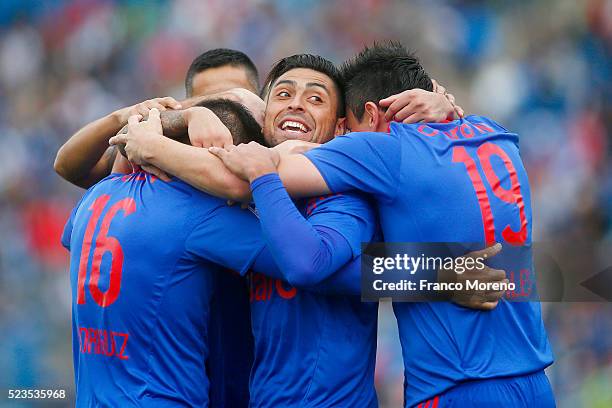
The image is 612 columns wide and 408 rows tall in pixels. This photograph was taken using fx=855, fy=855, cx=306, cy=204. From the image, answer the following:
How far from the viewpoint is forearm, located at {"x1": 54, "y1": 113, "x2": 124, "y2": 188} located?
4.26m

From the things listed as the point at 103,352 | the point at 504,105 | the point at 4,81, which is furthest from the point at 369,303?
the point at 4,81

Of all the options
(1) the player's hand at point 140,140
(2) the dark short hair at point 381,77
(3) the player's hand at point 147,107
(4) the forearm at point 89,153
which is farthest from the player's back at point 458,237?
(4) the forearm at point 89,153

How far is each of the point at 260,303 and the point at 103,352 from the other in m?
0.68

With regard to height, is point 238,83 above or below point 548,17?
below

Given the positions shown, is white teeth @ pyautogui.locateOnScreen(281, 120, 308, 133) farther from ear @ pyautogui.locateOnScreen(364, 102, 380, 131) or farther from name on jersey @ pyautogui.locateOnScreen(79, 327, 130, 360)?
name on jersey @ pyautogui.locateOnScreen(79, 327, 130, 360)

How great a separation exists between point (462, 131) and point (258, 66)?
5.24 m

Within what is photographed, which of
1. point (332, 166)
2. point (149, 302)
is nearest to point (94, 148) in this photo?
point (149, 302)

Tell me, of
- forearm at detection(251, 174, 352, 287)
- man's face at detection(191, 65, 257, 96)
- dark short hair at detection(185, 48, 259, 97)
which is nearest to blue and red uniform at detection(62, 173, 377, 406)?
forearm at detection(251, 174, 352, 287)

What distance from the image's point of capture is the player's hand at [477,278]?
340 centimetres

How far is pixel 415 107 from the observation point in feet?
12.2

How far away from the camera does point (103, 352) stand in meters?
3.57

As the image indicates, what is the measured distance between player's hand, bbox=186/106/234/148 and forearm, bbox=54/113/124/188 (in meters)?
0.66

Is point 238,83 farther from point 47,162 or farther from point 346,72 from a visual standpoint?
point 47,162

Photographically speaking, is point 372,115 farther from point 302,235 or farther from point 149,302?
point 149,302
